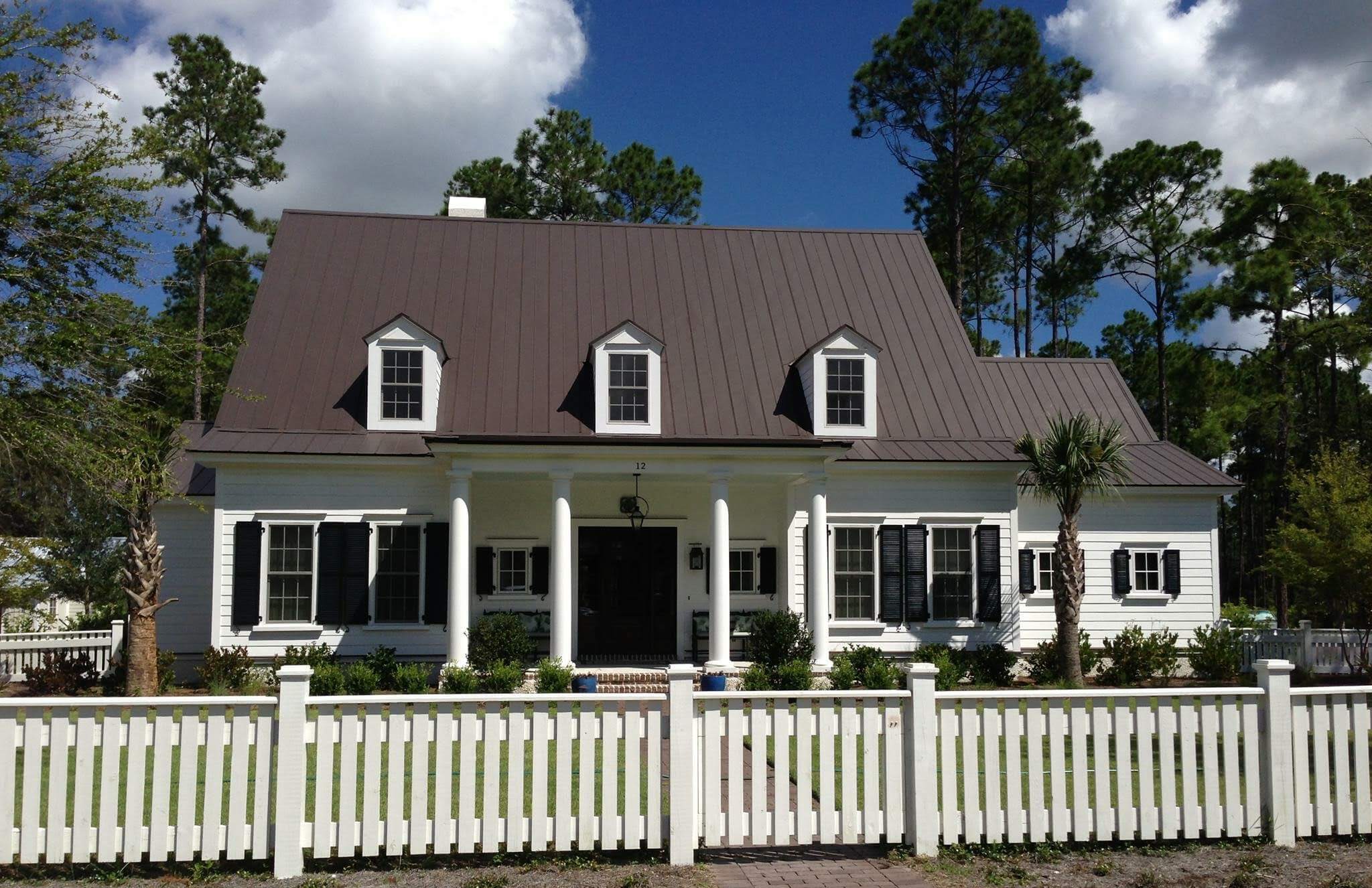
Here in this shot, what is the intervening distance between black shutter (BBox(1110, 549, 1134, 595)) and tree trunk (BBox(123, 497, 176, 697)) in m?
16.8

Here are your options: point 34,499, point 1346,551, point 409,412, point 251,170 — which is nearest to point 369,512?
point 409,412

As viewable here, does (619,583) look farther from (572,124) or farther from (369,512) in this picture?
(572,124)

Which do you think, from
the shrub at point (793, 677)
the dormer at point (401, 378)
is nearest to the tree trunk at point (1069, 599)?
the shrub at point (793, 677)

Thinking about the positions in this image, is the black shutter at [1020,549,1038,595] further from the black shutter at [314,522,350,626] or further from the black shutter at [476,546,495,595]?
the black shutter at [314,522,350,626]

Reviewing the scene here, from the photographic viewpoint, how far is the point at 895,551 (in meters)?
18.2

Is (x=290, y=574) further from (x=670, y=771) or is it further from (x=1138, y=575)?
(x=1138, y=575)

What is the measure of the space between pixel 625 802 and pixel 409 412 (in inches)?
493

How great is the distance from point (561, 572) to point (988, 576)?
7.73 metres

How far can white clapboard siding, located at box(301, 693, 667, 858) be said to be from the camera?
6645 mm

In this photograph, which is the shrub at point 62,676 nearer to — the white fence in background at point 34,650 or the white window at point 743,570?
the white fence in background at point 34,650

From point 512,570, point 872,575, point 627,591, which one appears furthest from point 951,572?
point 512,570

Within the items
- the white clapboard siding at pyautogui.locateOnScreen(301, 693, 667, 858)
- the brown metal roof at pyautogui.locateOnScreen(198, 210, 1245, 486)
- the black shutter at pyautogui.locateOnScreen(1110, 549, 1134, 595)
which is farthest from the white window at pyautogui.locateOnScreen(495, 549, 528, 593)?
the white clapboard siding at pyautogui.locateOnScreen(301, 693, 667, 858)

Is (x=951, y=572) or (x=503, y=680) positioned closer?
(x=503, y=680)

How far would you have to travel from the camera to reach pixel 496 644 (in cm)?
1641
